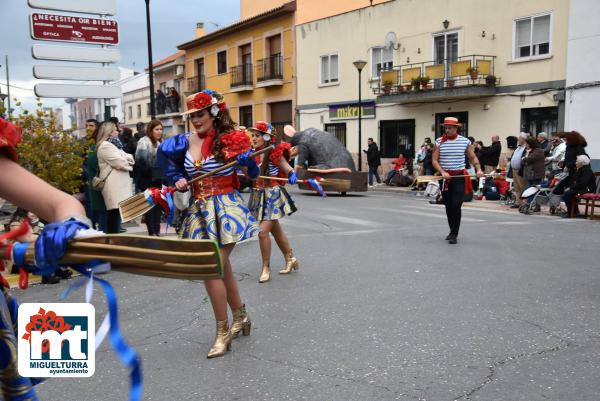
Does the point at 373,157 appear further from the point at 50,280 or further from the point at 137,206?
the point at 137,206

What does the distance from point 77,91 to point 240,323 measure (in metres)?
9.10

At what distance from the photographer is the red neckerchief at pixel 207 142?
4254mm

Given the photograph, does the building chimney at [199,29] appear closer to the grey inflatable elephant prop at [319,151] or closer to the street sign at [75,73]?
the grey inflatable elephant prop at [319,151]

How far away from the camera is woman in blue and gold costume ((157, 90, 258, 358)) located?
4152 mm

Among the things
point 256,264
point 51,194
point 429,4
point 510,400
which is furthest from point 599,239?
point 429,4

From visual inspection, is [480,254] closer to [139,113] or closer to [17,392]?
[17,392]

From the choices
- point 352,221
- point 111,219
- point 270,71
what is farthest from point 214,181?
point 270,71

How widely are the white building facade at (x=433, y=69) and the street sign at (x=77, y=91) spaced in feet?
41.1

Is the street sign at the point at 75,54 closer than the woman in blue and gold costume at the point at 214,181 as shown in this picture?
No

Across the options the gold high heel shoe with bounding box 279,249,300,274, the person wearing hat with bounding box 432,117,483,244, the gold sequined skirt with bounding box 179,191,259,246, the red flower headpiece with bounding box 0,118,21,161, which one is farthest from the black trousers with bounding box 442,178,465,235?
the red flower headpiece with bounding box 0,118,21,161

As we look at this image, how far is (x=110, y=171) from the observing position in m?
Answer: 7.77

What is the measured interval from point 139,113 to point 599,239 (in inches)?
1755

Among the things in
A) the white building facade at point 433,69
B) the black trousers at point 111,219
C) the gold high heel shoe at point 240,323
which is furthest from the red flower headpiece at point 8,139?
the white building facade at point 433,69

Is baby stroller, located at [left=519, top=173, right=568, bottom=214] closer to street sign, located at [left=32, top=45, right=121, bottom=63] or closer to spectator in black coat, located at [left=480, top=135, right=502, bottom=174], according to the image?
spectator in black coat, located at [left=480, top=135, right=502, bottom=174]
